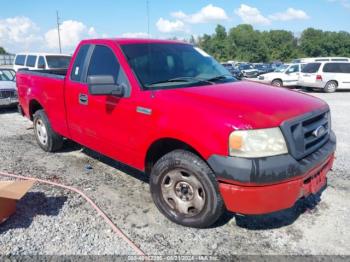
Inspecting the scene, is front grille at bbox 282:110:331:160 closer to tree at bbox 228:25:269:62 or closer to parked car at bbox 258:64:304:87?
parked car at bbox 258:64:304:87

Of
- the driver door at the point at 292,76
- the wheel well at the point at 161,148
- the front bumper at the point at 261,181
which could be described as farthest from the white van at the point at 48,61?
the front bumper at the point at 261,181

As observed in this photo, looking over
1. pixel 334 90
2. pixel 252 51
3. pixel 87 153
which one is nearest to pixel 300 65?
pixel 334 90

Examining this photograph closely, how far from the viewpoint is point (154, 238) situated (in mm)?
3277

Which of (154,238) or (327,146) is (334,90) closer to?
(327,146)

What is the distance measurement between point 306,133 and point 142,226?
1.86 meters

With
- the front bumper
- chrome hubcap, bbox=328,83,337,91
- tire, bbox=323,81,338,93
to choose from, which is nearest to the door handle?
the front bumper

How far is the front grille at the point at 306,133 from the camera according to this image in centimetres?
293

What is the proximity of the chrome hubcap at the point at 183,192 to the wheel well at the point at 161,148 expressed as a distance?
0.85 feet

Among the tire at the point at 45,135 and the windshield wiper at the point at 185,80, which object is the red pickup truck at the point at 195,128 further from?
the tire at the point at 45,135

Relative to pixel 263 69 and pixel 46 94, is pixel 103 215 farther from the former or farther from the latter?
pixel 263 69

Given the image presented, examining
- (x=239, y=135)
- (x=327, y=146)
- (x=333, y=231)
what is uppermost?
(x=239, y=135)

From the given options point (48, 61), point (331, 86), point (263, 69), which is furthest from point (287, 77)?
point (263, 69)

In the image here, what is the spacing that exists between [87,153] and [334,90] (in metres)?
16.5

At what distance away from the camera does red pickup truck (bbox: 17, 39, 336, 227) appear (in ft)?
9.43
